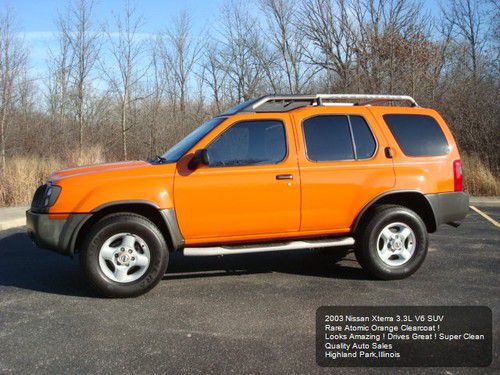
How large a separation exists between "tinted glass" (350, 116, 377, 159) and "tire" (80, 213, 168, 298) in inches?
94.9

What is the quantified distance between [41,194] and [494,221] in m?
8.14

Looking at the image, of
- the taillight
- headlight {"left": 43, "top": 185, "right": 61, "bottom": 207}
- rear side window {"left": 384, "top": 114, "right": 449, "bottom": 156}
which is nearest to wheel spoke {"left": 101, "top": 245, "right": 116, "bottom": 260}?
headlight {"left": 43, "top": 185, "right": 61, "bottom": 207}

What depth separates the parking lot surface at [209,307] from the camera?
130 inches

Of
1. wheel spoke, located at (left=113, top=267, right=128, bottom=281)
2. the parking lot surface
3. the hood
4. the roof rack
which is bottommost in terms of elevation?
the parking lot surface

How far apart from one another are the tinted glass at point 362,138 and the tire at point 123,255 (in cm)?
241

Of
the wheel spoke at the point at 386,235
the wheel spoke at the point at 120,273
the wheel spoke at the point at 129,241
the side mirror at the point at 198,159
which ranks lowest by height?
the wheel spoke at the point at 120,273

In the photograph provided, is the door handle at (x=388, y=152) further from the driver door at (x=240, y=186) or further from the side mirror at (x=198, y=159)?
the side mirror at (x=198, y=159)

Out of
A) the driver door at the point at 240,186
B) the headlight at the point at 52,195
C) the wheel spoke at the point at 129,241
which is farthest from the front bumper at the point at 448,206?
the headlight at the point at 52,195

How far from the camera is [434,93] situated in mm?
17438

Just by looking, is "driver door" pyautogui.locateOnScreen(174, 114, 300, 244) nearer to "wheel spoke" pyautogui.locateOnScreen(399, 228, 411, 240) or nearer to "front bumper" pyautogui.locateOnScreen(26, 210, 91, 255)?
"front bumper" pyautogui.locateOnScreen(26, 210, 91, 255)

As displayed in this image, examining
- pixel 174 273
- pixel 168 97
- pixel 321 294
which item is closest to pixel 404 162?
pixel 321 294

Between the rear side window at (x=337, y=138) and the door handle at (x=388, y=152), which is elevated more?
the rear side window at (x=337, y=138)

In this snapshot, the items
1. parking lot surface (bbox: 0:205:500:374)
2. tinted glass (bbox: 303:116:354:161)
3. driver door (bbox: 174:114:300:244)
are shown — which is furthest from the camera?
tinted glass (bbox: 303:116:354:161)

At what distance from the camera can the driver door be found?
15.6ft
